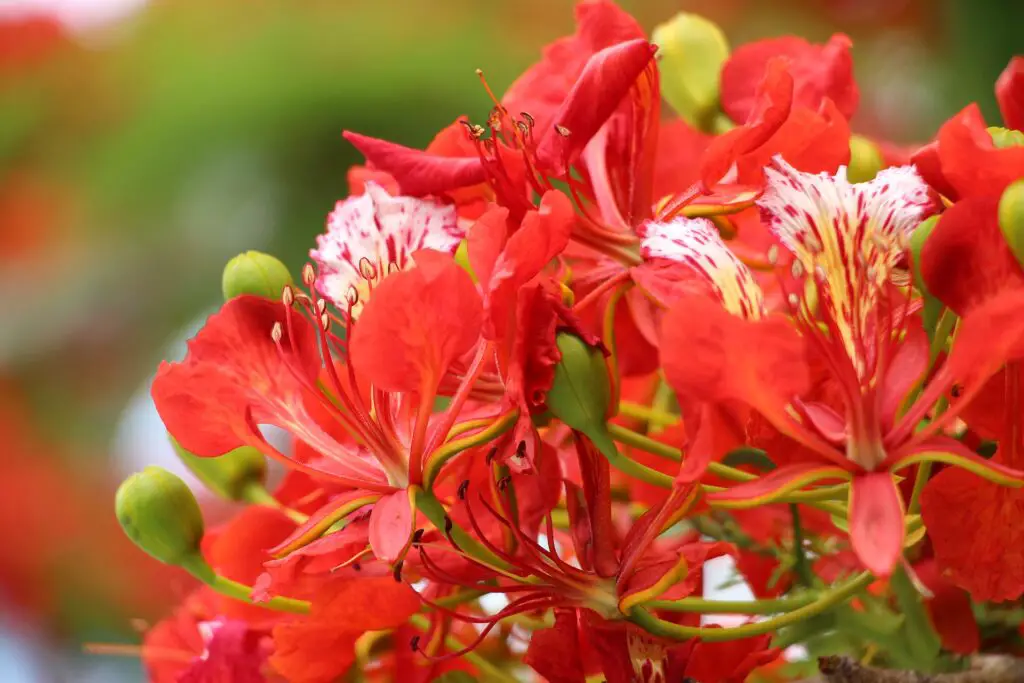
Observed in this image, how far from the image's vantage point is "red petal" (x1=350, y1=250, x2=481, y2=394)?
0.78 ft

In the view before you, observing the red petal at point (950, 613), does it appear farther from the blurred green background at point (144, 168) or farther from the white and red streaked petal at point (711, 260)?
the blurred green background at point (144, 168)

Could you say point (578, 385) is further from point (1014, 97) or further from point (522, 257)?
point (1014, 97)

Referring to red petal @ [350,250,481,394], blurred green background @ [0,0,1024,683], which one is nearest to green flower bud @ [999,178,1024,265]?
red petal @ [350,250,481,394]

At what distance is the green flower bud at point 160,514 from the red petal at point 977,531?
19 cm

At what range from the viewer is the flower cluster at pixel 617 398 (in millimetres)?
241

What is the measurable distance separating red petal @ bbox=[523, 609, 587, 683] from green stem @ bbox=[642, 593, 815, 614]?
20 mm

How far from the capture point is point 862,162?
1.04ft

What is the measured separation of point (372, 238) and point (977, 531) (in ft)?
0.49

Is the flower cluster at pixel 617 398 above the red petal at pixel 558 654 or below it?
above

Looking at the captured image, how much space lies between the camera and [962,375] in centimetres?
24

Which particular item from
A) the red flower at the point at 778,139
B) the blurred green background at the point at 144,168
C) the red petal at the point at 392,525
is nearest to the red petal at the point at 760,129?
the red flower at the point at 778,139

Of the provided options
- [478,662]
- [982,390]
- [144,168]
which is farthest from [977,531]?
[144,168]

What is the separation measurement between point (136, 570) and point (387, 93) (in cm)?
59

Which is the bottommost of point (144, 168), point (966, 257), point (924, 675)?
point (924, 675)
